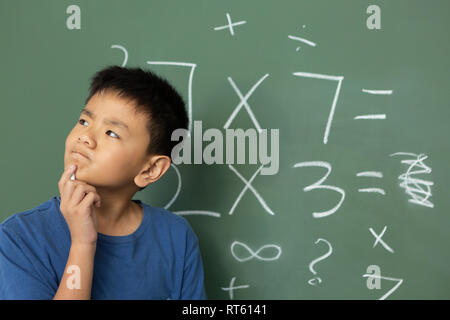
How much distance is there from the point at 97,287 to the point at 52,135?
450 mm

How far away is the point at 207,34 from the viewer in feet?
3.63

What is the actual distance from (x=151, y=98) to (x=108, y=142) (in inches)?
5.3

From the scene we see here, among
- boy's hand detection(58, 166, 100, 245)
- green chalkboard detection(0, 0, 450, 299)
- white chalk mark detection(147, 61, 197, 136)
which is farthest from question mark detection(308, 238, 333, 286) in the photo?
boy's hand detection(58, 166, 100, 245)

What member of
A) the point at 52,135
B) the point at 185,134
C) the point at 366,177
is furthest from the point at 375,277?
the point at 52,135

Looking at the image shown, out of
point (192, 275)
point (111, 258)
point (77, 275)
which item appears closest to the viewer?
point (77, 275)

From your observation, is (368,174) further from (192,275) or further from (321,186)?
(192,275)

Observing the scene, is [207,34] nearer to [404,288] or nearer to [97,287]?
[97,287]

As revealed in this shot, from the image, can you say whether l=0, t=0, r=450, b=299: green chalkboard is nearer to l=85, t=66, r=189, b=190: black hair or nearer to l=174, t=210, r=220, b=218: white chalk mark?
l=174, t=210, r=220, b=218: white chalk mark

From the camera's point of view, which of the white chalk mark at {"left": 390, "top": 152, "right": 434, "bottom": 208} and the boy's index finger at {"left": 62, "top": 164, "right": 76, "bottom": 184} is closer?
the boy's index finger at {"left": 62, "top": 164, "right": 76, "bottom": 184}

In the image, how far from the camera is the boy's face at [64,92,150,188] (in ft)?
2.66

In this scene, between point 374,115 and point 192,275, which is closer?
point 192,275

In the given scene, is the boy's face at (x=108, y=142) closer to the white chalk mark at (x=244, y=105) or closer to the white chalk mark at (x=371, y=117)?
→ the white chalk mark at (x=244, y=105)

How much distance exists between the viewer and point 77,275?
2.39 ft

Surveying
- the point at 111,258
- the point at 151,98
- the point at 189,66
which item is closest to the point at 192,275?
the point at 111,258
